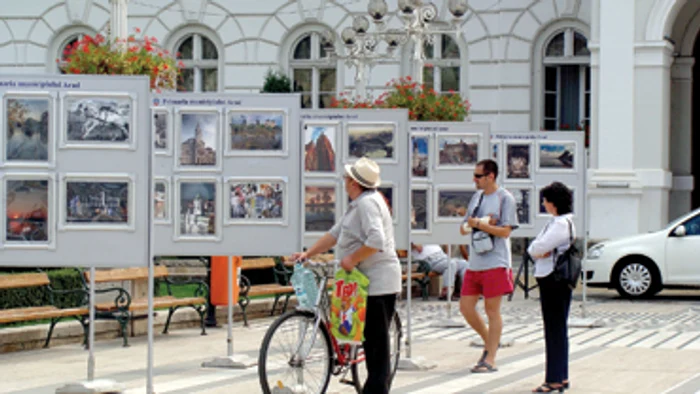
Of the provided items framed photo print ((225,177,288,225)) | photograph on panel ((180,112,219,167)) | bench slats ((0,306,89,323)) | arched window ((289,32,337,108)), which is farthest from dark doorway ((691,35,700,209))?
photograph on panel ((180,112,219,167))

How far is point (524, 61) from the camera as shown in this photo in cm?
3325

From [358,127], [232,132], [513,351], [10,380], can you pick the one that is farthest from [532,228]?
[10,380]

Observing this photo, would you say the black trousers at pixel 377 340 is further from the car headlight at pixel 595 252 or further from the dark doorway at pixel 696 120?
the dark doorway at pixel 696 120

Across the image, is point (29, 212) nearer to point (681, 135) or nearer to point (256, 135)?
point (256, 135)

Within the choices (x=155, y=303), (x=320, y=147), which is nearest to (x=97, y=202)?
(x=320, y=147)

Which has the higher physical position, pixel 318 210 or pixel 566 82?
pixel 566 82

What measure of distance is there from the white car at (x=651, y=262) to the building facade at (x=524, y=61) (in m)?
4.17

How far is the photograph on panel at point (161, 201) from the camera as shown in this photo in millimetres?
13125

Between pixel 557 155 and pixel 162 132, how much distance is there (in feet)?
22.5

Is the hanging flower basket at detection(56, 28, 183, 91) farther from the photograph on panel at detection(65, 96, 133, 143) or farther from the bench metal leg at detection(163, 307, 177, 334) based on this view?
the photograph on panel at detection(65, 96, 133, 143)

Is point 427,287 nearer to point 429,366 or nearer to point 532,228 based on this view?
point 532,228

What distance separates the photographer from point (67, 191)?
1123cm

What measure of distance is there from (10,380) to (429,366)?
369 centimetres

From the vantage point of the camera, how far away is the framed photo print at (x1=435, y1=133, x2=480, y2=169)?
15866 millimetres
